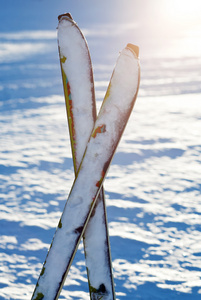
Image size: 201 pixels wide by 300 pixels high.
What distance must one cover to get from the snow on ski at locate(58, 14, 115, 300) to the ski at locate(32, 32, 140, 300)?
0.06 m

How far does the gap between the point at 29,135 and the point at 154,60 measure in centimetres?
458

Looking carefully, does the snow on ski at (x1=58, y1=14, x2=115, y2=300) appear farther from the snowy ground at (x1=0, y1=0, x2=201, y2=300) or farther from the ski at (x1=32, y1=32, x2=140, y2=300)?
the snowy ground at (x1=0, y1=0, x2=201, y2=300)

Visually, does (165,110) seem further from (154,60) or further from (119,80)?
(119,80)

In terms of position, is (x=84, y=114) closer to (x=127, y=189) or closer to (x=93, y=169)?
(x=93, y=169)

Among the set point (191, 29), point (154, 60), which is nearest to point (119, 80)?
point (154, 60)

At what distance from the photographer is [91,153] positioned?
1.51m

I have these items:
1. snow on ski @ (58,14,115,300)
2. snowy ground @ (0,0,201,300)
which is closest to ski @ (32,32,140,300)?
snow on ski @ (58,14,115,300)

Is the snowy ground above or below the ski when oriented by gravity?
above

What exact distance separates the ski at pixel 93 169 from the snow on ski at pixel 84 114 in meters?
0.06

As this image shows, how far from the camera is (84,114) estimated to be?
1.56 meters

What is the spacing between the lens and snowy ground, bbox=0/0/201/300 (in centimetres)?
278

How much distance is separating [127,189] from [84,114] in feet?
8.41

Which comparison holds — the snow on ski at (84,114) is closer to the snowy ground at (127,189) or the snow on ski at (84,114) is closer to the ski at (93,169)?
the ski at (93,169)

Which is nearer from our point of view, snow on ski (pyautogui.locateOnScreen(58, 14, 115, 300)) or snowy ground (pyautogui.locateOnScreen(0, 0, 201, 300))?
snow on ski (pyautogui.locateOnScreen(58, 14, 115, 300))
